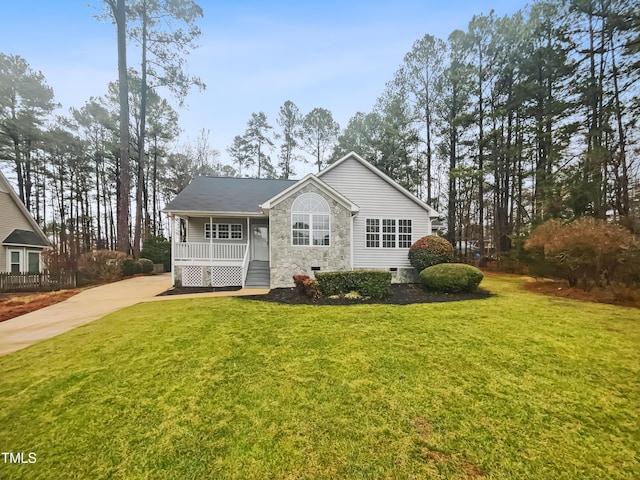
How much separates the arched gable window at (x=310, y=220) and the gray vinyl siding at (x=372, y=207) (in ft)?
7.37

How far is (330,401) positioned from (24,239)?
21498 mm

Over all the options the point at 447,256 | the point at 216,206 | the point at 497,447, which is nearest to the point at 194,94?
the point at 216,206

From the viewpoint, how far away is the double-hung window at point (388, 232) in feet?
43.0

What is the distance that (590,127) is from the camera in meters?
13.8

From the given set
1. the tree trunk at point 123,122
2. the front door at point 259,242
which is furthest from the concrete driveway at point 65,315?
the tree trunk at point 123,122

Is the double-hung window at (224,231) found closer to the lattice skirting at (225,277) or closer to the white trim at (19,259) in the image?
the lattice skirting at (225,277)

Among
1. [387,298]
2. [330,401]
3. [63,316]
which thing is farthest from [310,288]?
[63,316]

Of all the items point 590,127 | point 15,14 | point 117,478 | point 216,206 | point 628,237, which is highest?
point 15,14

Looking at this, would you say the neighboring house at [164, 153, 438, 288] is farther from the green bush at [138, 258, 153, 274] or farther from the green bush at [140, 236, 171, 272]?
the green bush at [140, 236, 171, 272]

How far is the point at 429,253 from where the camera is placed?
479 inches

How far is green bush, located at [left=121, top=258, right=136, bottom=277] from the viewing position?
52.0 ft

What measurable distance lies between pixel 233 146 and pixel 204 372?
98.8 ft

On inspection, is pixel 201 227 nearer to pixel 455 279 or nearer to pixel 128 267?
pixel 128 267

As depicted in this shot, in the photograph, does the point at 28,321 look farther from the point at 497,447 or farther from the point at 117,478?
the point at 497,447
